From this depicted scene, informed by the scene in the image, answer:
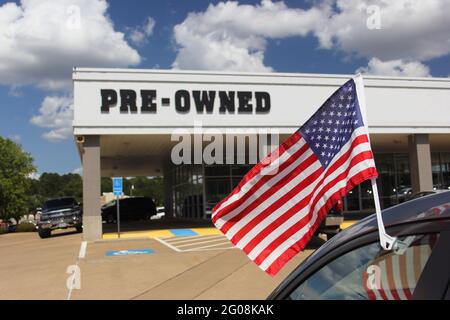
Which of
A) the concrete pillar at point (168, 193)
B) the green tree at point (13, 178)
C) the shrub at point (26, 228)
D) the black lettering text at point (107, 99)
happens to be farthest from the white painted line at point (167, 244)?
the green tree at point (13, 178)

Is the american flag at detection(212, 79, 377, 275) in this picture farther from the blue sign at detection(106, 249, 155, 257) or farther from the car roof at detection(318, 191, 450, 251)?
the blue sign at detection(106, 249, 155, 257)

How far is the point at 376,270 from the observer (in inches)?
100

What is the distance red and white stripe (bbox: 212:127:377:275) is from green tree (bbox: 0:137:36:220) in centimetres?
3797

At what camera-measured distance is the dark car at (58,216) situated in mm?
23312

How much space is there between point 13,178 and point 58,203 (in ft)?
55.5

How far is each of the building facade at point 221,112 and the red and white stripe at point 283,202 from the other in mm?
16824

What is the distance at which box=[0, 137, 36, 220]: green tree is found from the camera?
37.9 meters

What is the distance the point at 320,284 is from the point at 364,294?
24cm

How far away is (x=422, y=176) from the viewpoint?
74.5ft

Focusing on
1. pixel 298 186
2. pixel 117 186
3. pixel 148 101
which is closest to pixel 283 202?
pixel 298 186

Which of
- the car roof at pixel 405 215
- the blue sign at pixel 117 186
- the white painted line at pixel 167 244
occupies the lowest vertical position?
the white painted line at pixel 167 244

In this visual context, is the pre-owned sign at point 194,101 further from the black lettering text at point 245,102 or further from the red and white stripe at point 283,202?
the red and white stripe at point 283,202
